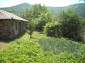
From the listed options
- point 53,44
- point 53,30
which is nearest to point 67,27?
point 53,30

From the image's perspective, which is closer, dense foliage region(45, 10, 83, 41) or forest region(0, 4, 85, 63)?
forest region(0, 4, 85, 63)

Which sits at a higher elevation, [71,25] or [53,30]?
[71,25]

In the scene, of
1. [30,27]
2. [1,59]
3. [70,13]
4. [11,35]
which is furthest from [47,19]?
[1,59]

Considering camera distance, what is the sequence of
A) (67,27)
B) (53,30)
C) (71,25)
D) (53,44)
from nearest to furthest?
1. (53,44)
2. (53,30)
3. (67,27)
4. (71,25)

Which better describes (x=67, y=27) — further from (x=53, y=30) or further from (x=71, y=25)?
(x=53, y=30)

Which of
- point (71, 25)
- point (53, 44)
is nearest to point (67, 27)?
point (71, 25)

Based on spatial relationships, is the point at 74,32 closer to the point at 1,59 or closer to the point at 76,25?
the point at 76,25

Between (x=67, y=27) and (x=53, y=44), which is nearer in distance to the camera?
(x=53, y=44)

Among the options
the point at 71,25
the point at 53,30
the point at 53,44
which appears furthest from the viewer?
the point at 71,25

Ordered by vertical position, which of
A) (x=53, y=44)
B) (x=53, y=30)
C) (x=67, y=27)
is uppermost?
(x=53, y=44)

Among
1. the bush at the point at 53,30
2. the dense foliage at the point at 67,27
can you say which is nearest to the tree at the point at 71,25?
the dense foliage at the point at 67,27

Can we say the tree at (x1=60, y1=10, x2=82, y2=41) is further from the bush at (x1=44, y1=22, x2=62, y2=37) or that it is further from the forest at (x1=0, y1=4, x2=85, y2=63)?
the bush at (x1=44, y1=22, x2=62, y2=37)

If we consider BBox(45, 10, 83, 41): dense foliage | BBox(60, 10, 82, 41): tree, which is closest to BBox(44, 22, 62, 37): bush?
BBox(45, 10, 83, 41): dense foliage

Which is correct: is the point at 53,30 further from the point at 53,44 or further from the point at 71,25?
the point at 53,44
